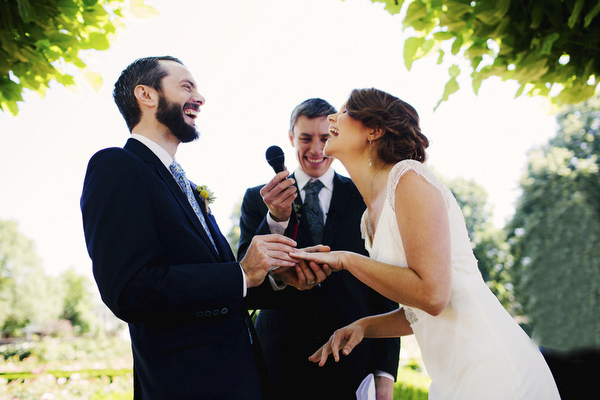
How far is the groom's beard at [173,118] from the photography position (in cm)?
265

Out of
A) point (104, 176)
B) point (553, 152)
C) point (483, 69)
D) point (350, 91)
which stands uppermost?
point (553, 152)

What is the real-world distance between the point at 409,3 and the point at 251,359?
9.55ft

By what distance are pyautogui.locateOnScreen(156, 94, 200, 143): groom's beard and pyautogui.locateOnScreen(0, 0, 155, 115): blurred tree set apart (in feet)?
3.90

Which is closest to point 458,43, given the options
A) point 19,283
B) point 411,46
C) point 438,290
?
point 411,46

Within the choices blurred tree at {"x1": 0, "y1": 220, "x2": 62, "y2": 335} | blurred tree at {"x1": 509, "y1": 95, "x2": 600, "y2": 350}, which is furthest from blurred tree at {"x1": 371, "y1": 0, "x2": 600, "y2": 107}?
blurred tree at {"x1": 0, "y1": 220, "x2": 62, "y2": 335}

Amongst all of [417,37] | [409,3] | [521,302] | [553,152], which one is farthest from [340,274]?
[553,152]

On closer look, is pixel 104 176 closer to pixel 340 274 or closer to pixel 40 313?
pixel 340 274

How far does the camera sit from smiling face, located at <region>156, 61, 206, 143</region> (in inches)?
105

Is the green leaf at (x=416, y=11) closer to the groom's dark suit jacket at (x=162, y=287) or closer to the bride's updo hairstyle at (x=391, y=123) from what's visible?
the bride's updo hairstyle at (x=391, y=123)

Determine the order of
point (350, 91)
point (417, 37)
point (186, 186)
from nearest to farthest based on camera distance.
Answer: point (186, 186) → point (350, 91) → point (417, 37)

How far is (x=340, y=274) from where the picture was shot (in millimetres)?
3176

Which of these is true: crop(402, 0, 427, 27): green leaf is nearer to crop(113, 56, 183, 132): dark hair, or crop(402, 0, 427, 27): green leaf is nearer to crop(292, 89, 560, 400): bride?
crop(292, 89, 560, 400): bride

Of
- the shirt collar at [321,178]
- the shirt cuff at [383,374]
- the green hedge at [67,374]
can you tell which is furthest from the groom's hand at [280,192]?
the green hedge at [67,374]

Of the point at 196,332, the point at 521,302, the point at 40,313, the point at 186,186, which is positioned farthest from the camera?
the point at 40,313
